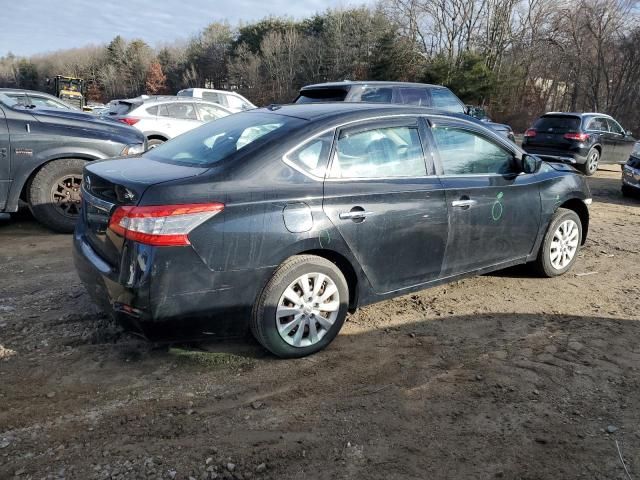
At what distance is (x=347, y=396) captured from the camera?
299cm

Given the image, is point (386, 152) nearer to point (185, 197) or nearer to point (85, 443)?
point (185, 197)

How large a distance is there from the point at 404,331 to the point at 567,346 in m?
1.15

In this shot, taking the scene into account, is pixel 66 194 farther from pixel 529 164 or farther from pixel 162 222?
pixel 529 164

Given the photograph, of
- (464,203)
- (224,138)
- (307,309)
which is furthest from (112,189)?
(464,203)

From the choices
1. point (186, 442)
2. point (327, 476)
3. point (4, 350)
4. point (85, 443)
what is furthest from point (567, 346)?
point (4, 350)

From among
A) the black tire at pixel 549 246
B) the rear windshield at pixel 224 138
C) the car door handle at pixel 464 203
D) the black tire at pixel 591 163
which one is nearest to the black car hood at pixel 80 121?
the rear windshield at pixel 224 138

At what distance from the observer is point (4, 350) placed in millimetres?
3352

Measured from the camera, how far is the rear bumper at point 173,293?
282cm

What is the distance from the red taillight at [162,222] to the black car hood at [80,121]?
13.1 ft

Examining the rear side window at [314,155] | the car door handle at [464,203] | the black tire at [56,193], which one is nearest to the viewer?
the rear side window at [314,155]

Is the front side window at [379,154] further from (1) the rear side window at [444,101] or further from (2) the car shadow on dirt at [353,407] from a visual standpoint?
(1) the rear side window at [444,101]

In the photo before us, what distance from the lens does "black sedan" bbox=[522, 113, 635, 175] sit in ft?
41.7

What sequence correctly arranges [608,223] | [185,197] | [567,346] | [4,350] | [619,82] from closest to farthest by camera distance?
[185,197] → [4,350] → [567,346] → [608,223] → [619,82]

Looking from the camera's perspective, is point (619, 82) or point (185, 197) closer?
point (185, 197)
